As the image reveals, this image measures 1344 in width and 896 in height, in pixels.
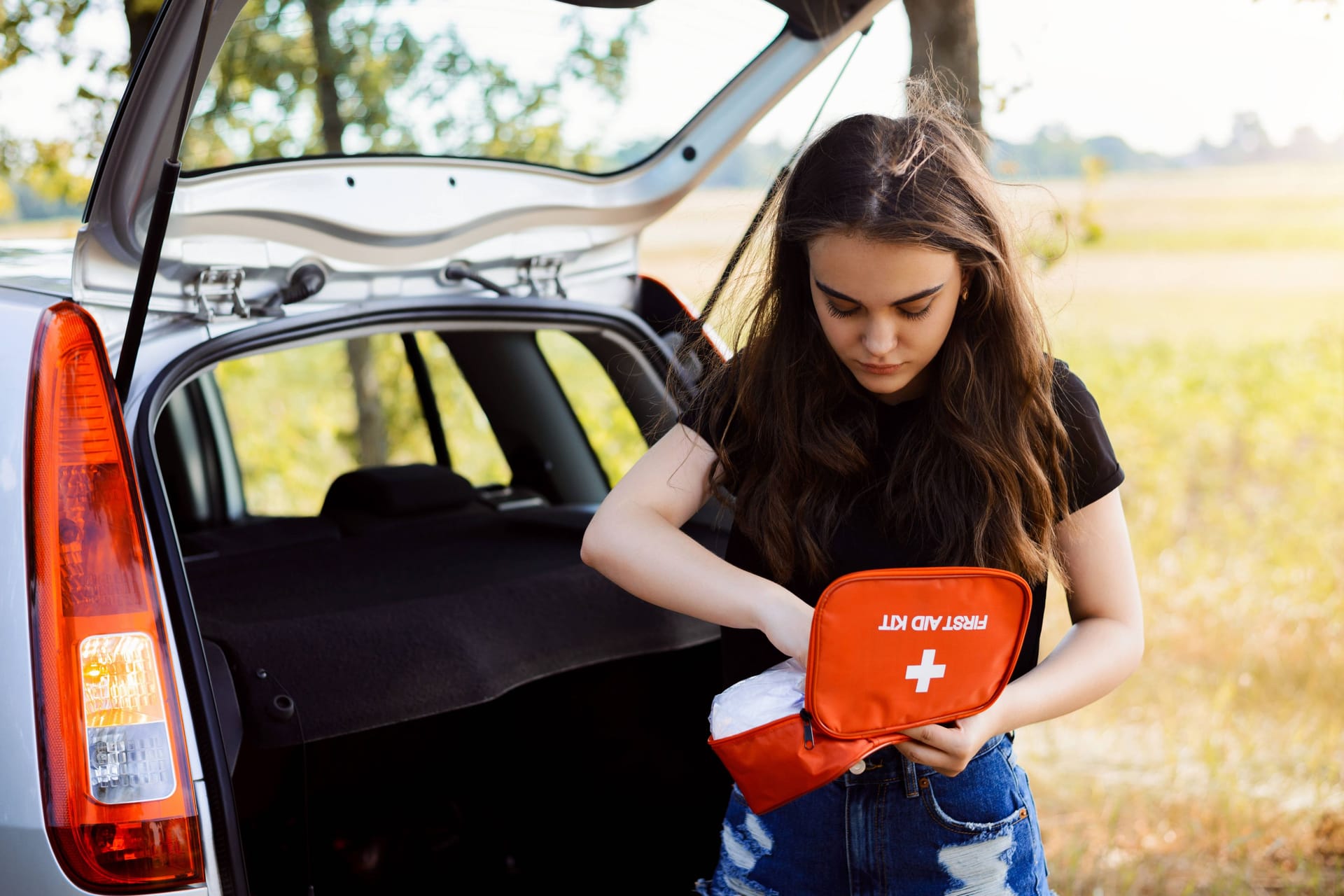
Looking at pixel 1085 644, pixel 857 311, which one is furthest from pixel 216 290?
pixel 1085 644

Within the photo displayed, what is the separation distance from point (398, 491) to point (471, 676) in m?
0.81

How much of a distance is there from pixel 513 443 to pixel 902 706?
74.6 inches

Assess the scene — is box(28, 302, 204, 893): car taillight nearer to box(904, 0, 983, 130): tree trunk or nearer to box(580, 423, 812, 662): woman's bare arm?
box(580, 423, 812, 662): woman's bare arm

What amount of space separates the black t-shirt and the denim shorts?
0.49 ft

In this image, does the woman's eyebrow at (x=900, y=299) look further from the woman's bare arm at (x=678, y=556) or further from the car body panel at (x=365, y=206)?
the car body panel at (x=365, y=206)

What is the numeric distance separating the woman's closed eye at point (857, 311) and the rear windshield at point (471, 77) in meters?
0.82

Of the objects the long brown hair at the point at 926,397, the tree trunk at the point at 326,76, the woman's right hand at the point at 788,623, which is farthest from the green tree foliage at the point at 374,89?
the woman's right hand at the point at 788,623

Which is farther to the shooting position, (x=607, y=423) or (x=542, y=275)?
(x=607, y=423)

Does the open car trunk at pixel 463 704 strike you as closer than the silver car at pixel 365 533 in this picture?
No

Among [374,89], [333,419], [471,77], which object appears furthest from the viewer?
[333,419]

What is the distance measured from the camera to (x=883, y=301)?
47.6 inches

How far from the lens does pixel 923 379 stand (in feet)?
4.49

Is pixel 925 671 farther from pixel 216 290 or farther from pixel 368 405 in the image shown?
pixel 368 405

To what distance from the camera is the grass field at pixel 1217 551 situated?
9.46 feet
